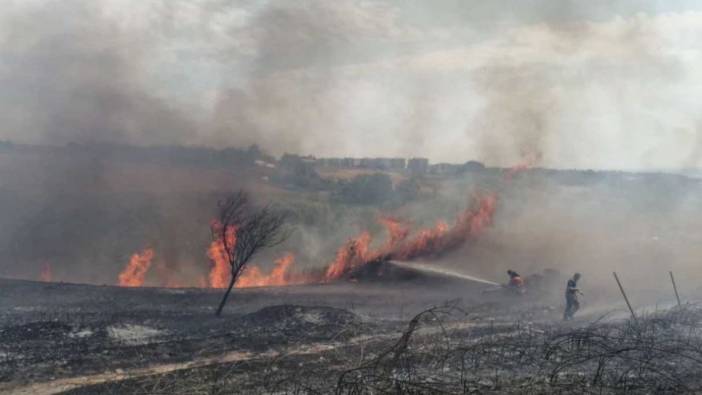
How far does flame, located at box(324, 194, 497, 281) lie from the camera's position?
112 feet

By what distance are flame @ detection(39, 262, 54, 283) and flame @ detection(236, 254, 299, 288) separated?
1240 centimetres

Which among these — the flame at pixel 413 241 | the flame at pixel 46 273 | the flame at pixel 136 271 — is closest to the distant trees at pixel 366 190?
the flame at pixel 413 241

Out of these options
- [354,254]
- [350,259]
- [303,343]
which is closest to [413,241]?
[354,254]

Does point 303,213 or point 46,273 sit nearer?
point 46,273

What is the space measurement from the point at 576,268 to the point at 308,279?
654 inches

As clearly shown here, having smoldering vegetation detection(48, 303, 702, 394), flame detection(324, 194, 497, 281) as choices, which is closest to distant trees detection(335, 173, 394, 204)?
flame detection(324, 194, 497, 281)

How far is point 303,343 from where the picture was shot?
1515 centimetres

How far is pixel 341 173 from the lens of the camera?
60.8 metres

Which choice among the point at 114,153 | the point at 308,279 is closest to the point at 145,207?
the point at 114,153

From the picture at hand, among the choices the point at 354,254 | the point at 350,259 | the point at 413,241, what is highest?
the point at 413,241

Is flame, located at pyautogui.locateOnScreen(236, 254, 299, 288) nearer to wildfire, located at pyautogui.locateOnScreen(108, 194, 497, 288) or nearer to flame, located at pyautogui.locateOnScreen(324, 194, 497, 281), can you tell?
wildfire, located at pyautogui.locateOnScreen(108, 194, 497, 288)

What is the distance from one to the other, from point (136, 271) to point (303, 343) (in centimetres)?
2185

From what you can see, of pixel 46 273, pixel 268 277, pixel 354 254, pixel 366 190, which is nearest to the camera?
pixel 46 273

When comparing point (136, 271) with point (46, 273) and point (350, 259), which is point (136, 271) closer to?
point (46, 273)
